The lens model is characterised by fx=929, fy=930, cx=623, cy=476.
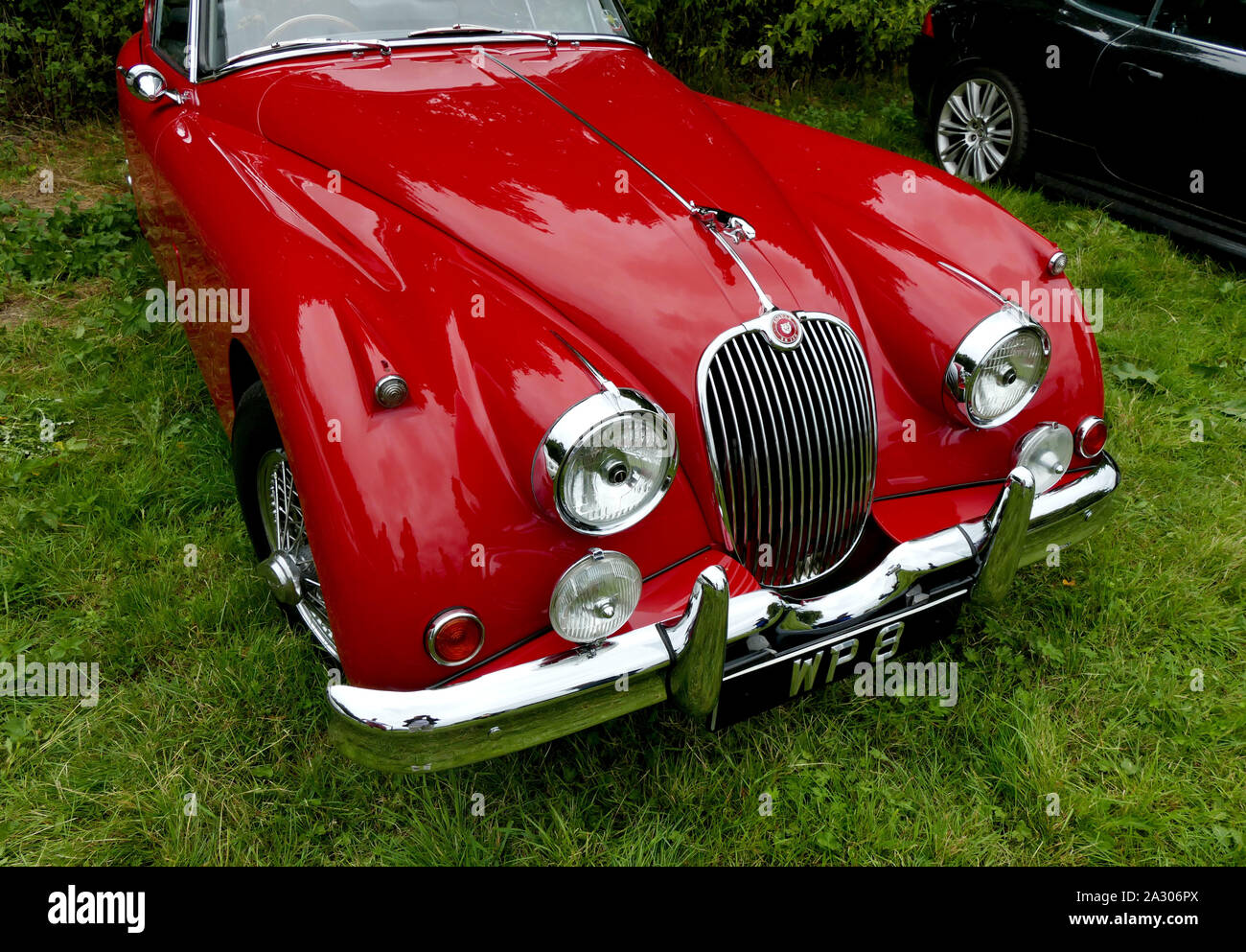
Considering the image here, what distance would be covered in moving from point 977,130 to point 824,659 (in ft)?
14.8

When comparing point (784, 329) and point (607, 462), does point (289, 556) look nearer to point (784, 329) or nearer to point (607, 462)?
point (607, 462)

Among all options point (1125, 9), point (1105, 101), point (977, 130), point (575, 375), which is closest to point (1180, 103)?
point (1105, 101)

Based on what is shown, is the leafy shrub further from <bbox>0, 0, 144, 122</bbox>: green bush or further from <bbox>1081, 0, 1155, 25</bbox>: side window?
<bbox>1081, 0, 1155, 25</bbox>: side window

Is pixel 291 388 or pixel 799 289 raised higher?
pixel 799 289

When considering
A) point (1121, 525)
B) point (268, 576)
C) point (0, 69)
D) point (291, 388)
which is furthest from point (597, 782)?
point (0, 69)

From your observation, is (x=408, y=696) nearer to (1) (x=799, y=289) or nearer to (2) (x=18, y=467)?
(1) (x=799, y=289)

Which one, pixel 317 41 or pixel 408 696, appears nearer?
pixel 408 696

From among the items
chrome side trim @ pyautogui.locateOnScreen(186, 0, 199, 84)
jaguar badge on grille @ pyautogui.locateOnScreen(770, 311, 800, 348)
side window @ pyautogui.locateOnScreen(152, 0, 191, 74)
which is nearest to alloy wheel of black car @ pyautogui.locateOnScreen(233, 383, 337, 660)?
jaguar badge on grille @ pyautogui.locateOnScreen(770, 311, 800, 348)

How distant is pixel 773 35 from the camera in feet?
21.9

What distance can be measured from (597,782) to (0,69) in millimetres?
6314

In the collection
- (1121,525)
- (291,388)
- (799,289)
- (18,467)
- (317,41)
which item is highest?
(317,41)

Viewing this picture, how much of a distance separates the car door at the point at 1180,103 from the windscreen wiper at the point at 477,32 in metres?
3.25

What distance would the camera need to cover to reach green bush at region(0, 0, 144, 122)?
578cm
